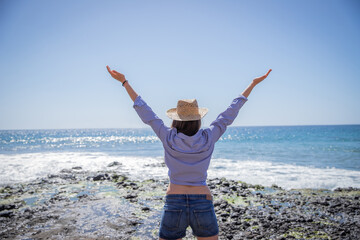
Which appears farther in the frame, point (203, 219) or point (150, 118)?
point (150, 118)

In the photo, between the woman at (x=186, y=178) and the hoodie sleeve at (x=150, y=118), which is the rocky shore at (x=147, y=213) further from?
the hoodie sleeve at (x=150, y=118)

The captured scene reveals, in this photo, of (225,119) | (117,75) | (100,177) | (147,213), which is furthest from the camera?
(100,177)

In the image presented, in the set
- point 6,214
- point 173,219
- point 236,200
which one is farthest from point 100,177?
point 173,219

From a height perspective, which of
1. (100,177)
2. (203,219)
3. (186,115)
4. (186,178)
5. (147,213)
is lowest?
(100,177)

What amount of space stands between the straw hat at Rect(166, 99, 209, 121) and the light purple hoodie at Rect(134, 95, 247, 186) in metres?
0.18

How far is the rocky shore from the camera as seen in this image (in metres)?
6.14

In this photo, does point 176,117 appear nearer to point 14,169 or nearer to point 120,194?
point 120,194

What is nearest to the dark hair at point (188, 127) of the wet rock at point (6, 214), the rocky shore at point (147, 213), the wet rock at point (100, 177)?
the rocky shore at point (147, 213)

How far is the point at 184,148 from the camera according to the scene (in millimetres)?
2299

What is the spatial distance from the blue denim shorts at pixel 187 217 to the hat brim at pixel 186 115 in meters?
0.76

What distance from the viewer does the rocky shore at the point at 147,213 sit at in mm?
6145

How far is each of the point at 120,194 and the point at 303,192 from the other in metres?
7.98

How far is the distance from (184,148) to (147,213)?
6034 mm

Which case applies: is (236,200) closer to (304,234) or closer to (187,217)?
(304,234)
